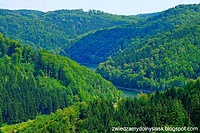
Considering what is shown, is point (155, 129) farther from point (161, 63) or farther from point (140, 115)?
point (161, 63)

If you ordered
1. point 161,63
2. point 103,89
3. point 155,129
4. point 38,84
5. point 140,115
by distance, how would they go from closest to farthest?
1. point 155,129
2. point 140,115
3. point 38,84
4. point 103,89
5. point 161,63

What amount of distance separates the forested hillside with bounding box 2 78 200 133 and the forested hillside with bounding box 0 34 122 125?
3430 centimetres

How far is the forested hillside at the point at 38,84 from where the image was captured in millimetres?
92500

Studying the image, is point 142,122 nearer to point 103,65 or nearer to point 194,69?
point 194,69

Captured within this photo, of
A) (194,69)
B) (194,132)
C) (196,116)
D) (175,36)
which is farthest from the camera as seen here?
(175,36)

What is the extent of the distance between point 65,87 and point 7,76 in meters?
13.8

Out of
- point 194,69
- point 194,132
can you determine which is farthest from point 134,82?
point 194,132

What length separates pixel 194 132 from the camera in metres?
42.6

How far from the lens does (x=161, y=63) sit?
142 metres

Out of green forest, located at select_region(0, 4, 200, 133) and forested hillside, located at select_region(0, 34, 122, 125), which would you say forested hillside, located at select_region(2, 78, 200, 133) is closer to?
green forest, located at select_region(0, 4, 200, 133)

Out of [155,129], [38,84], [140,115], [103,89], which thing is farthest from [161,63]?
[155,129]

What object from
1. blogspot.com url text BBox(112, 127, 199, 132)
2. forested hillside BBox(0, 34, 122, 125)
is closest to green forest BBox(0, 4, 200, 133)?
forested hillside BBox(0, 34, 122, 125)

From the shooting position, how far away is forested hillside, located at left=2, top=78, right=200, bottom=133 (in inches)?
1766

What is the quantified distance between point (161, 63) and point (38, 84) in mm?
53781
